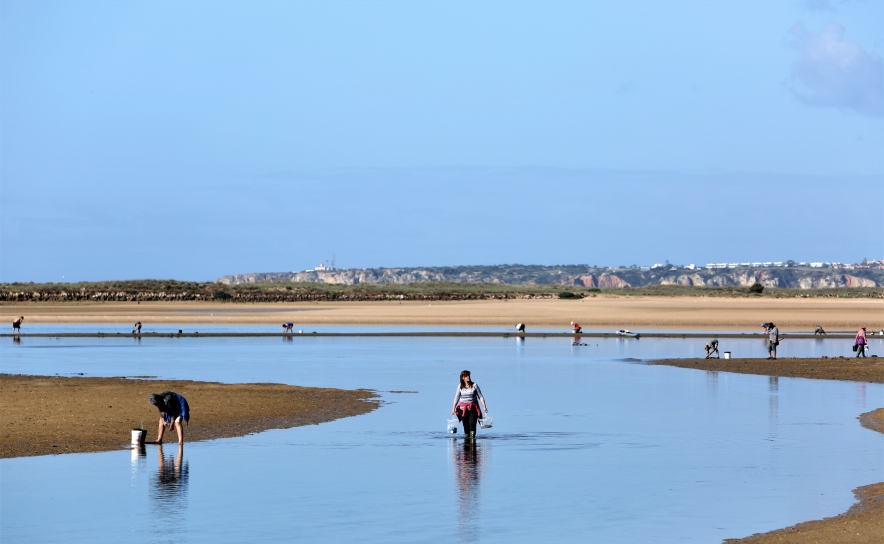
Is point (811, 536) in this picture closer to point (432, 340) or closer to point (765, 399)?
point (765, 399)

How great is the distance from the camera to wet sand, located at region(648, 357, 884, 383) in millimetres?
39406

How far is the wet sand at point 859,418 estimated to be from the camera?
13.4 metres

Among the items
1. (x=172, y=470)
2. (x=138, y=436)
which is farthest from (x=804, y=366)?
(x=172, y=470)

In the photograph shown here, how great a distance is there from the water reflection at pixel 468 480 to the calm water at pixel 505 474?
4cm

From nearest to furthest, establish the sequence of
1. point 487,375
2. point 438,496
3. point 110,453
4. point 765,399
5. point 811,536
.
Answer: point 811,536 < point 438,496 < point 110,453 < point 765,399 < point 487,375

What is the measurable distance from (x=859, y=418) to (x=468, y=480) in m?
12.5

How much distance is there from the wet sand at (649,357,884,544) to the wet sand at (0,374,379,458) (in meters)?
12.9

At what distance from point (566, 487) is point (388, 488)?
2.70 m

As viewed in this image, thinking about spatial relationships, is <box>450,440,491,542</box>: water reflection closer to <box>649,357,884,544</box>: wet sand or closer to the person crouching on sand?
<box>649,357,884,544</box>: wet sand

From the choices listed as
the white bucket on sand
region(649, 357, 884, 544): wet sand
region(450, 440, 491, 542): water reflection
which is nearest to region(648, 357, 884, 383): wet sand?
region(649, 357, 884, 544): wet sand

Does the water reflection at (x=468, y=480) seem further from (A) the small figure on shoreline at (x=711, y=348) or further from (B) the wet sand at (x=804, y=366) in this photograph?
(A) the small figure on shoreline at (x=711, y=348)

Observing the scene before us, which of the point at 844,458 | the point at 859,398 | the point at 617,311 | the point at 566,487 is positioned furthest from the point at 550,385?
the point at 617,311

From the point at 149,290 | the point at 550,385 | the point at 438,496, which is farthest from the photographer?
the point at 149,290

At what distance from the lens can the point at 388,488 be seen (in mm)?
17359
